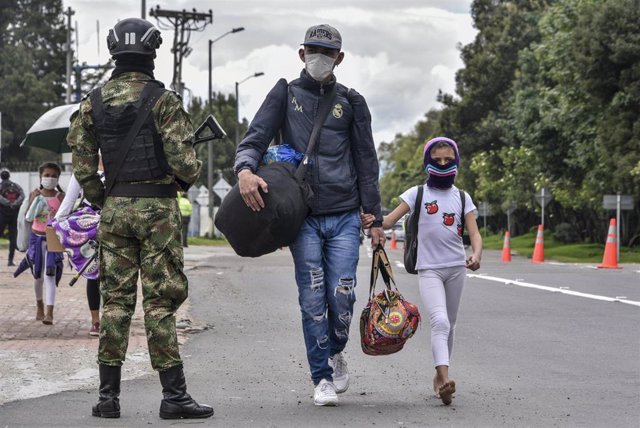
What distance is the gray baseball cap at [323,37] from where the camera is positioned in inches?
273

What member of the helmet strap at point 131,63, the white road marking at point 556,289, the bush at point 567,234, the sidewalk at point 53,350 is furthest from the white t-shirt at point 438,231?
the bush at point 567,234

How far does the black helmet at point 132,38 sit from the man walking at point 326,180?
781 mm

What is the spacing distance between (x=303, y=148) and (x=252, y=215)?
1.92ft

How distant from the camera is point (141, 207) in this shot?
644 cm

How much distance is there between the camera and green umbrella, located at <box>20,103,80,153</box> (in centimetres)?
1248

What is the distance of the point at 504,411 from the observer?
6836mm

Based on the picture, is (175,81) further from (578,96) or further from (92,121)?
(92,121)

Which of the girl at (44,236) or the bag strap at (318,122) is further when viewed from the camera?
the girl at (44,236)

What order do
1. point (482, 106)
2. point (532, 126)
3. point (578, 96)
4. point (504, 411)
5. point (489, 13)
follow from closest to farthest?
1. point (504, 411)
2. point (578, 96)
3. point (532, 126)
4. point (482, 106)
5. point (489, 13)

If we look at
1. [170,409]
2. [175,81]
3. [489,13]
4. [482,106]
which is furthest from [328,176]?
[489,13]

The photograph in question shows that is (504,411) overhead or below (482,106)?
below

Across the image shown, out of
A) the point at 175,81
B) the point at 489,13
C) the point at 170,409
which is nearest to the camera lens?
the point at 170,409

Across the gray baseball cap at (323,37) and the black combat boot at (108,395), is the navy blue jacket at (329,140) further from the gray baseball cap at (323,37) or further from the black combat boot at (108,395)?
the black combat boot at (108,395)

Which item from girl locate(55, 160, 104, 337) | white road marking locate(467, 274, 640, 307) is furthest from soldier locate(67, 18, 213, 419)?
white road marking locate(467, 274, 640, 307)
